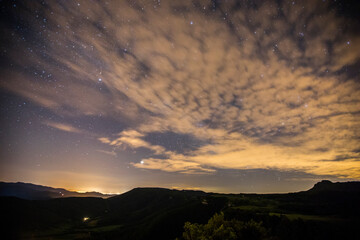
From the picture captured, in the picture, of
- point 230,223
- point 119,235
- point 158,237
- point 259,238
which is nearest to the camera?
point 259,238

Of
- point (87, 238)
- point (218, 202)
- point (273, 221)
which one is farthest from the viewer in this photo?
point (218, 202)

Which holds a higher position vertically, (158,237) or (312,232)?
(312,232)

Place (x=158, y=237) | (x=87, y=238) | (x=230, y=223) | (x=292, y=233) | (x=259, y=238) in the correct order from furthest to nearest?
(x=87, y=238)
(x=158, y=237)
(x=292, y=233)
(x=230, y=223)
(x=259, y=238)

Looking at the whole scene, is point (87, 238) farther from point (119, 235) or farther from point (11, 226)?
point (11, 226)

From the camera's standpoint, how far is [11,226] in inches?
5960

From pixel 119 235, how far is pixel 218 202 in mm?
91728

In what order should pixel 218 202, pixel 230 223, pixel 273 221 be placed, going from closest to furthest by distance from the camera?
pixel 230 223 → pixel 273 221 → pixel 218 202

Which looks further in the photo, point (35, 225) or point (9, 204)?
point (9, 204)

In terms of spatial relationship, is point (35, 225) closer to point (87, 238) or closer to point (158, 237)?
point (87, 238)

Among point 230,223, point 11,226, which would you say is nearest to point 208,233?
point 230,223

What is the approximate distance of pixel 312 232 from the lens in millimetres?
46094

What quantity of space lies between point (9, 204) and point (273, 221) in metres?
249

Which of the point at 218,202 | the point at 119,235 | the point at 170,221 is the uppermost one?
the point at 218,202

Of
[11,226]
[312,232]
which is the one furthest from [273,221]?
[11,226]
